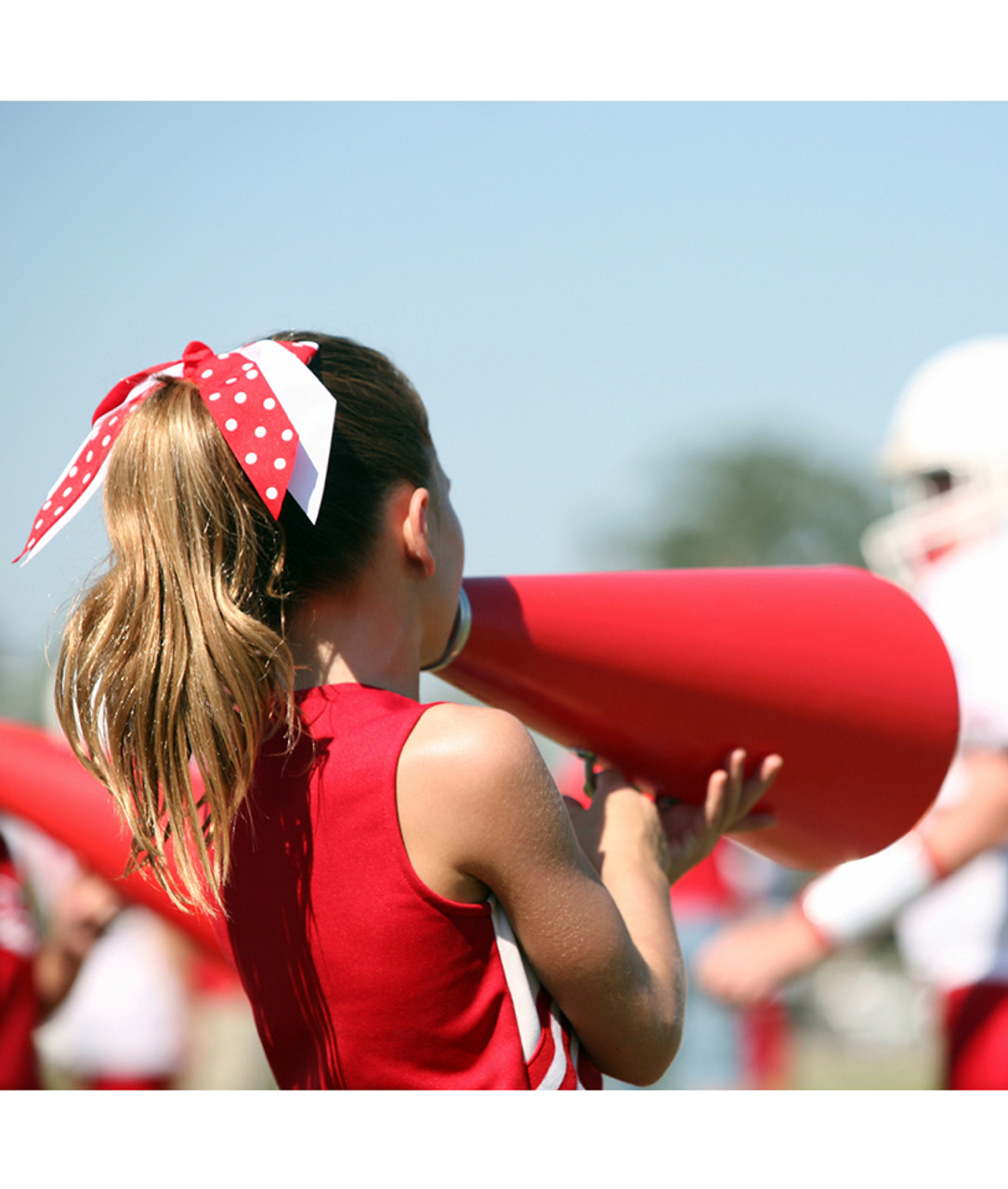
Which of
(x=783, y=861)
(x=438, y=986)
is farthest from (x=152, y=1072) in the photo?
(x=438, y=986)

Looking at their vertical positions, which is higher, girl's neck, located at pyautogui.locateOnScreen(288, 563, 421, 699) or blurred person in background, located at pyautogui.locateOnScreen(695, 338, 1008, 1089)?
girl's neck, located at pyautogui.locateOnScreen(288, 563, 421, 699)

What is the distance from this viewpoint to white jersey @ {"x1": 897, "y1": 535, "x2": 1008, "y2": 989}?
2221 mm

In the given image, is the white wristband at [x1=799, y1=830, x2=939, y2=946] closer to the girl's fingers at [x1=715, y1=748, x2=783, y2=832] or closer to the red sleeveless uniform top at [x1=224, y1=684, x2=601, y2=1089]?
the girl's fingers at [x1=715, y1=748, x2=783, y2=832]

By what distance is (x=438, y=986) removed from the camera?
938mm

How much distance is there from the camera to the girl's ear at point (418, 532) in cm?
103

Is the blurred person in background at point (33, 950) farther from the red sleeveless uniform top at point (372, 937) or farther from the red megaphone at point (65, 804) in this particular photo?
the red sleeveless uniform top at point (372, 937)

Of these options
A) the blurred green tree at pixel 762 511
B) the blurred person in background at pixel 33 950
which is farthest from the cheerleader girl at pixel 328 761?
the blurred green tree at pixel 762 511

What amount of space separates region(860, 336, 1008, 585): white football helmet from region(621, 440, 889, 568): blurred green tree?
57.2ft

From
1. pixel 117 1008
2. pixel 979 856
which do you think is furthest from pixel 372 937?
pixel 117 1008

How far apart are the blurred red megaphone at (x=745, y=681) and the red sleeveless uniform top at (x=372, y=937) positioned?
24cm

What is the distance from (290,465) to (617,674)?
0.45 m

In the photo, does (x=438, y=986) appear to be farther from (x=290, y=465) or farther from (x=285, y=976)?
(x=290, y=465)

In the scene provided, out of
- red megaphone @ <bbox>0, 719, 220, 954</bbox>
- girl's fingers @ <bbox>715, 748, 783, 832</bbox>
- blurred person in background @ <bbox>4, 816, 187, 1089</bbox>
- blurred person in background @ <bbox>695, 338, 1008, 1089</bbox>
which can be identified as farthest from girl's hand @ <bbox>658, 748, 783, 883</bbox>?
blurred person in background @ <bbox>4, 816, 187, 1089</bbox>

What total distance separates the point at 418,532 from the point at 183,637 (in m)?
0.22
